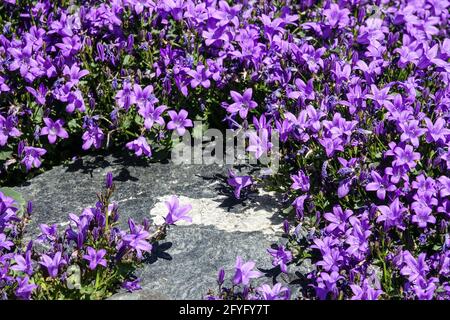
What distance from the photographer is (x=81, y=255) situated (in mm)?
5109

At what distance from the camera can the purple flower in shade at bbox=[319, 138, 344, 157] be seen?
5.59m

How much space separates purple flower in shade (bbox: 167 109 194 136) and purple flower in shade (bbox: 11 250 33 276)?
1803 mm

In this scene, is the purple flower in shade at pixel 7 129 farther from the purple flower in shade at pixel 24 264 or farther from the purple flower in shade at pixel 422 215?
the purple flower in shade at pixel 422 215

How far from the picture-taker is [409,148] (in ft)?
18.0

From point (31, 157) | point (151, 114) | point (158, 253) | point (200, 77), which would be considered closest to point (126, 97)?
point (151, 114)

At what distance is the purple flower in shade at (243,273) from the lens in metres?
4.97

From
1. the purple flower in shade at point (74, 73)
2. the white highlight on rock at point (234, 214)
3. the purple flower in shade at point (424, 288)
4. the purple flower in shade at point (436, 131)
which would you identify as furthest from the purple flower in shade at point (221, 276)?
the purple flower in shade at point (74, 73)

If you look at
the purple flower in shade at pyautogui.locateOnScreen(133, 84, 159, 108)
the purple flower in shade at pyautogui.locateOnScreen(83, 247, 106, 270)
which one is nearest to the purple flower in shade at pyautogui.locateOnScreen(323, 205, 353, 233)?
the purple flower in shade at pyautogui.locateOnScreen(83, 247, 106, 270)

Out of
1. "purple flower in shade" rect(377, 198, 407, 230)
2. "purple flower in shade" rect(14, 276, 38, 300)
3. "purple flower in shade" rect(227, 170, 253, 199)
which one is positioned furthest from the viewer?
"purple flower in shade" rect(227, 170, 253, 199)

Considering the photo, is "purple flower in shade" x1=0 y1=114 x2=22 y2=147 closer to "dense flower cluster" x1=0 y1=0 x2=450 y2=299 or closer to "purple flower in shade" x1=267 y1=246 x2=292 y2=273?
"dense flower cluster" x1=0 y1=0 x2=450 y2=299

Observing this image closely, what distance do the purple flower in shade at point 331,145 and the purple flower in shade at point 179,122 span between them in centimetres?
125

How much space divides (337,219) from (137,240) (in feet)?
5.01

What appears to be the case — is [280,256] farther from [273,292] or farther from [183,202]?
[183,202]

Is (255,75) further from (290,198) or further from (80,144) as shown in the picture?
(80,144)
